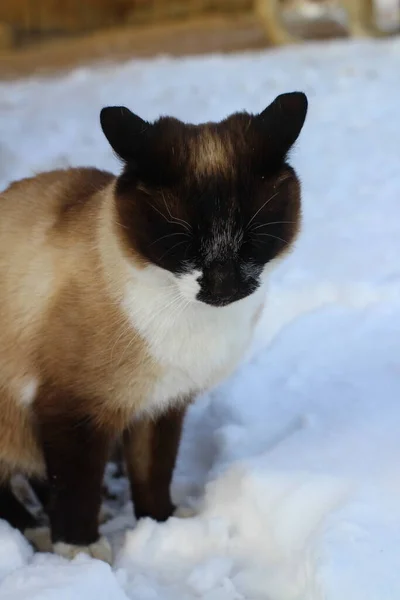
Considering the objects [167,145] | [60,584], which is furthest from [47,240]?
[60,584]

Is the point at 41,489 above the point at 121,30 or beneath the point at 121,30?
beneath

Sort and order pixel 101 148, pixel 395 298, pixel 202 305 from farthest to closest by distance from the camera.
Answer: pixel 101 148, pixel 395 298, pixel 202 305

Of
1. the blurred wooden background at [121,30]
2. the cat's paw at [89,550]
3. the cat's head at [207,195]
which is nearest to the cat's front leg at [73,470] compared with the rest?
the cat's paw at [89,550]

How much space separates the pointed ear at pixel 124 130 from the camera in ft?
3.94

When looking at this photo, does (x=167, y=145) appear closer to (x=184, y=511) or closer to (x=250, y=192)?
(x=250, y=192)

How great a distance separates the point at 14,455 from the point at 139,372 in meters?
0.41

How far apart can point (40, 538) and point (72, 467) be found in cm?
25

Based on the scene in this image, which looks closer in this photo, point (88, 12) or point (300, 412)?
point (300, 412)

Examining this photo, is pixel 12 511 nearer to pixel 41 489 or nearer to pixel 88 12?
pixel 41 489

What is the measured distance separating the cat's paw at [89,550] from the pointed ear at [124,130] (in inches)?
31.6

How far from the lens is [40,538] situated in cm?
162

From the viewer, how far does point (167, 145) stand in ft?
4.06

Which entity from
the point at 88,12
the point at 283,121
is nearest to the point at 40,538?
the point at 283,121

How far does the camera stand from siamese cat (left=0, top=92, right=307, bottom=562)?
1.22 metres
